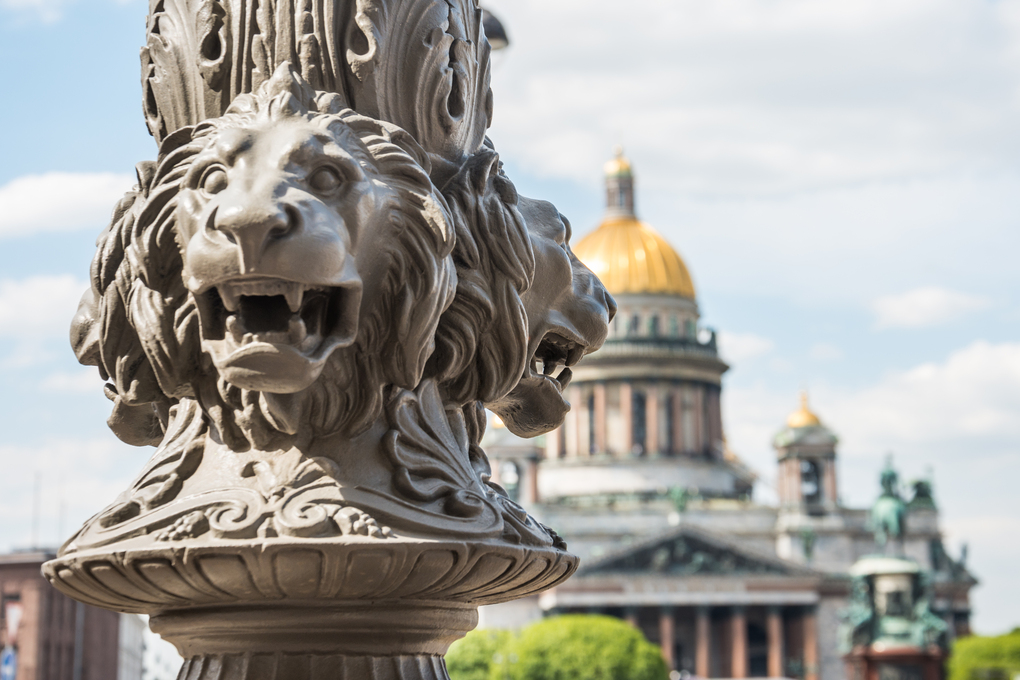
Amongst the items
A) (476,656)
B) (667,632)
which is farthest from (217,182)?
(667,632)

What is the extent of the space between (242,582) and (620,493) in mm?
59244

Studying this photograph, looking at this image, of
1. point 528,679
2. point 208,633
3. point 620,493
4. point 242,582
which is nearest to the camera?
point 242,582

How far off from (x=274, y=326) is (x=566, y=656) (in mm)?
41717

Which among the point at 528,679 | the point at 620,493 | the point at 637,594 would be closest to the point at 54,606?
the point at 528,679

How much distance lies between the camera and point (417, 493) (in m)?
2.11

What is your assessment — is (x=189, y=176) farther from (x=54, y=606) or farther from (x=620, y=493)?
(x=620, y=493)

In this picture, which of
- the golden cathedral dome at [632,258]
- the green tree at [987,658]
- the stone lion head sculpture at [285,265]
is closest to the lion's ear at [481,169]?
the stone lion head sculpture at [285,265]

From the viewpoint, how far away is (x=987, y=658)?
42.9 meters

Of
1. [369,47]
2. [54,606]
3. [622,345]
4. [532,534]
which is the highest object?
[622,345]

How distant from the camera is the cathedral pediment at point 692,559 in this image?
55250mm

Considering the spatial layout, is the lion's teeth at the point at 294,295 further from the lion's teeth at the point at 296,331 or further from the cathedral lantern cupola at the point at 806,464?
the cathedral lantern cupola at the point at 806,464

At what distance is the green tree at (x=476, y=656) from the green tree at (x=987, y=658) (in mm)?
12352

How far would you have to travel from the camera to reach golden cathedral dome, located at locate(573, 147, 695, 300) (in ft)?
205

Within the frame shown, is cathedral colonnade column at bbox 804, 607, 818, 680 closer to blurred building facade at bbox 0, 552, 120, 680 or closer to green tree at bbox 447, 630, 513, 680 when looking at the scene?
green tree at bbox 447, 630, 513, 680
